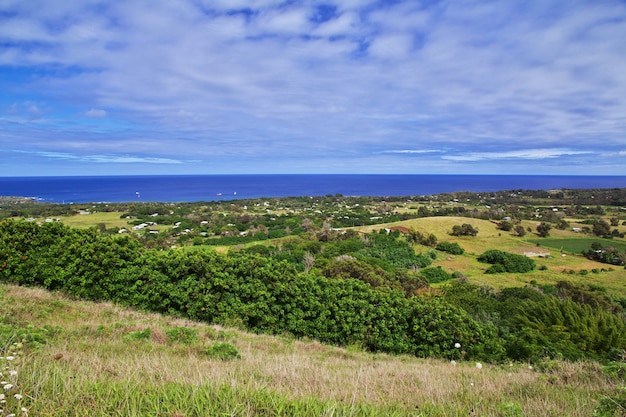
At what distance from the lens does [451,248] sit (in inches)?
1850

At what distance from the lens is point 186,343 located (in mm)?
6492

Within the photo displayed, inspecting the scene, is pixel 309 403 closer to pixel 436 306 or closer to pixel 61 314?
pixel 61 314

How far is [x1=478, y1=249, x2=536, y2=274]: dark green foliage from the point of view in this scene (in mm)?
38906

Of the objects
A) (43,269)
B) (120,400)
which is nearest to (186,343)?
(120,400)

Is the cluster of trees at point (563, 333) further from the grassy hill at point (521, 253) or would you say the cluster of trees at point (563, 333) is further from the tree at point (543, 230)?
the tree at point (543, 230)

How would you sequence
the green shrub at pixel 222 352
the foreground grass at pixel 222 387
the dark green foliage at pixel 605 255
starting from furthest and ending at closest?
the dark green foliage at pixel 605 255
the green shrub at pixel 222 352
the foreground grass at pixel 222 387

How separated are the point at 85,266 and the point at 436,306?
35.7 ft

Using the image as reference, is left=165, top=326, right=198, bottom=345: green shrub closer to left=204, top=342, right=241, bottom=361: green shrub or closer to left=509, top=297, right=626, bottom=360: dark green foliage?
left=204, top=342, right=241, bottom=361: green shrub

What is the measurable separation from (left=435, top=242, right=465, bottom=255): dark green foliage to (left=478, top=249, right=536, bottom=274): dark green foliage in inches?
127

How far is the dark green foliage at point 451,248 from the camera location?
46469mm

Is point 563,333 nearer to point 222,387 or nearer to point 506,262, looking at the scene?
point 222,387

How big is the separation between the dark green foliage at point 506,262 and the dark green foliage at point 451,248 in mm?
3218

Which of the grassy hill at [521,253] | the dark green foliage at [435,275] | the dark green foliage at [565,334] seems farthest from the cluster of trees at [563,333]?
the grassy hill at [521,253]

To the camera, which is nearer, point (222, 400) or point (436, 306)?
point (222, 400)
